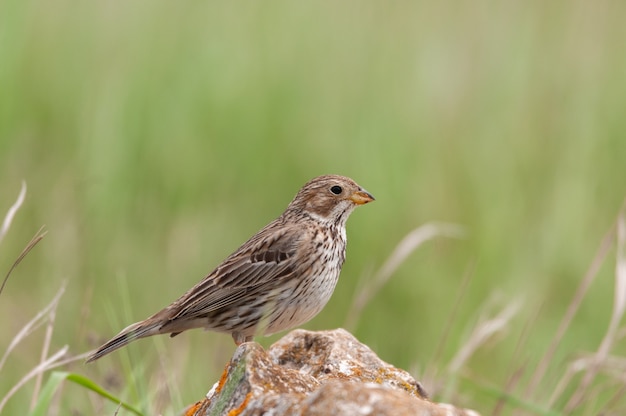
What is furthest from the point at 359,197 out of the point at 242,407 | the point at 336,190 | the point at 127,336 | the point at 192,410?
the point at 242,407

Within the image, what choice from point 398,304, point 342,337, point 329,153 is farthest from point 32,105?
point 342,337

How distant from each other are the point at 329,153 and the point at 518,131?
1695 mm

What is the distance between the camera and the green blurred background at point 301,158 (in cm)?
745

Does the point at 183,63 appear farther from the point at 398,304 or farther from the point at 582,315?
the point at 582,315

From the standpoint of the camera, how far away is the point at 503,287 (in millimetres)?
7676

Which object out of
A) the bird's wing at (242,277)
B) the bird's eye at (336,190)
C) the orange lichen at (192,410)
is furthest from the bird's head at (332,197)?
the orange lichen at (192,410)

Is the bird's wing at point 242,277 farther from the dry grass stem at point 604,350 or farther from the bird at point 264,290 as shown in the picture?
the dry grass stem at point 604,350

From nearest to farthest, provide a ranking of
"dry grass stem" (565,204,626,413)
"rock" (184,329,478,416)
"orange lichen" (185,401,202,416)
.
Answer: "rock" (184,329,478,416)
"orange lichen" (185,401,202,416)
"dry grass stem" (565,204,626,413)

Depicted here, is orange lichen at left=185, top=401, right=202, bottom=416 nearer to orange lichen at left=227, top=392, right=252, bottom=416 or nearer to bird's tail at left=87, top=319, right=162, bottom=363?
orange lichen at left=227, top=392, right=252, bottom=416

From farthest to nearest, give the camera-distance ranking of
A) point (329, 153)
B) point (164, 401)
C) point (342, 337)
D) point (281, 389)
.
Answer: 1. point (329, 153)
2. point (164, 401)
3. point (342, 337)
4. point (281, 389)

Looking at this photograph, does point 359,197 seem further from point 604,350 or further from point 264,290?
point 604,350

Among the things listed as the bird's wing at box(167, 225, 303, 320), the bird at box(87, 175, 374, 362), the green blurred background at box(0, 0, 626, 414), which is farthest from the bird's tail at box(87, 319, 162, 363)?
the green blurred background at box(0, 0, 626, 414)

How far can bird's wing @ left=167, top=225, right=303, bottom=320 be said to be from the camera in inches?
208

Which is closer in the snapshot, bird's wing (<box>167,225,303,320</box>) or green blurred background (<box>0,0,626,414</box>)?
bird's wing (<box>167,225,303,320</box>)
